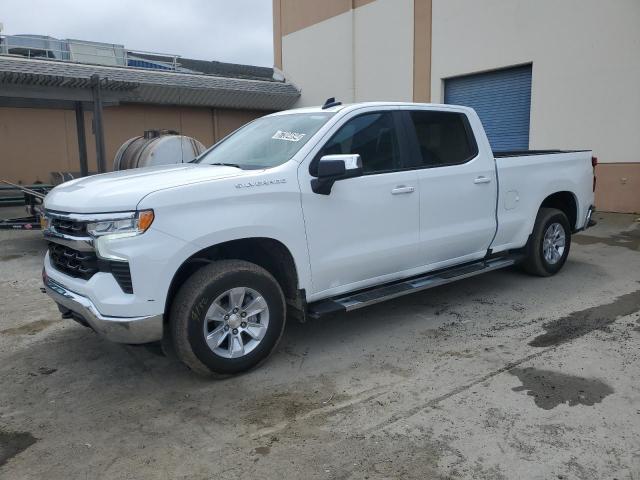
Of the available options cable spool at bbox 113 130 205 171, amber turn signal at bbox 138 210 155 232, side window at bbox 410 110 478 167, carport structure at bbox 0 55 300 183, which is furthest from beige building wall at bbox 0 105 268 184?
amber turn signal at bbox 138 210 155 232

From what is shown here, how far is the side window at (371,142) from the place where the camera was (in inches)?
177

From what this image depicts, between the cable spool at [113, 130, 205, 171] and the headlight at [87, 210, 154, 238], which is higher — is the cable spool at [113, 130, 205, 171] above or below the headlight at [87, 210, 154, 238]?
above

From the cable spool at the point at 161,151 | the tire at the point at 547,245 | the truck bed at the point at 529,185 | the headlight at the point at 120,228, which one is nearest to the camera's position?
the headlight at the point at 120,228

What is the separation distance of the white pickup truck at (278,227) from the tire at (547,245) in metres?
0.55

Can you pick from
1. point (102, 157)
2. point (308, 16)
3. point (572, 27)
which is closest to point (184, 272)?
point (102, 157)

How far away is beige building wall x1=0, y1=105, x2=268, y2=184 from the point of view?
18812 mm

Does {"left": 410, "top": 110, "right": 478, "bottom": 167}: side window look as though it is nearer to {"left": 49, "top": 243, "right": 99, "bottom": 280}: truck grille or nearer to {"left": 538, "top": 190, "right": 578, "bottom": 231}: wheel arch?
{"left": 538, "top": 190, "right": 578, "bottom": 231}: wheel arch

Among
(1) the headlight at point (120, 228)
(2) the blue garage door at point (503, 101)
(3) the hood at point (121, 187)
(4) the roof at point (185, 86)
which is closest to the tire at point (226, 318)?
(1) the headlight at point (120, 228)

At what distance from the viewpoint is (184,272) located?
3961mm

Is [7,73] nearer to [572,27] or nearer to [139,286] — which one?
[139,286]

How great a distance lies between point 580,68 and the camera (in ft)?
40.4

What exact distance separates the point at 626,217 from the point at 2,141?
1904cm

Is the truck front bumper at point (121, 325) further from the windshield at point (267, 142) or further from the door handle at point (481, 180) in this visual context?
the door handle at point (481, 180)

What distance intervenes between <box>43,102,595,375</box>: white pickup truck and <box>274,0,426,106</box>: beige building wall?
12.3 metres
